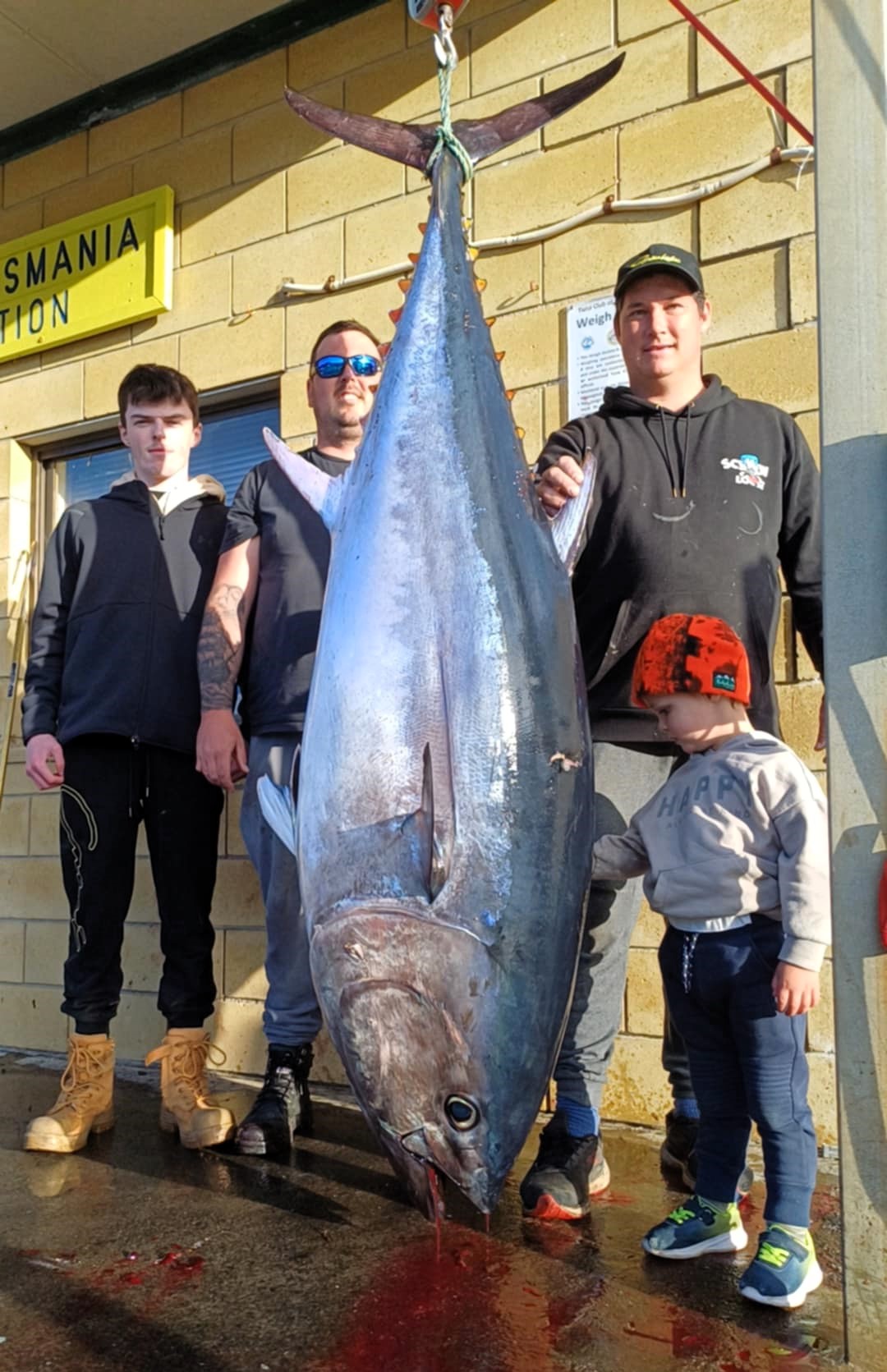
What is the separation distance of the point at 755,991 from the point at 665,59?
2.81 m

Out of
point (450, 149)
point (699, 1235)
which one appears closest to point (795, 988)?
point (699, 1235)

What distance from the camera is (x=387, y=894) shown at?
174cm

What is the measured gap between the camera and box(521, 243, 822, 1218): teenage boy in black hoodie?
2.46 metres

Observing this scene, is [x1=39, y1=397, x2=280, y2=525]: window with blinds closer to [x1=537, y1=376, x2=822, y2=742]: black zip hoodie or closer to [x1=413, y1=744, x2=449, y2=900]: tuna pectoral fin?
[x1=537, y1=376, x2=822, y2=742]: black zip hoodie

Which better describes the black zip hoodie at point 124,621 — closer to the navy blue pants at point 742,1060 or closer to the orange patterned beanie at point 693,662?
the orange patterned beanie at point 693,662

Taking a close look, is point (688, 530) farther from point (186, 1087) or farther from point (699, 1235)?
point (186, 1087)

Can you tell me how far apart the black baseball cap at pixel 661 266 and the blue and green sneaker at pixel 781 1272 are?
1902mm

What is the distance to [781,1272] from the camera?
1963 millimetres

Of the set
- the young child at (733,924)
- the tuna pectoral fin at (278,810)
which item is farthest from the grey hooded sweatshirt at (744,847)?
the tuna pectoral fin at (278,810)

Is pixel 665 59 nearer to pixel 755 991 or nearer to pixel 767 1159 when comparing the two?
pixel 755 991

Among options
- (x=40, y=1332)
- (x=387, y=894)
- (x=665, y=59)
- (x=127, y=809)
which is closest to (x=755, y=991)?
(x=387, y=894)

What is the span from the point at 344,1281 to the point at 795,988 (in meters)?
0.96

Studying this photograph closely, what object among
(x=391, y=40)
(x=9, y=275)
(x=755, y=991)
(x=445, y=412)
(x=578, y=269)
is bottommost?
(x=755, y=991)

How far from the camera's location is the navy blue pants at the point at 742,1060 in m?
2.01
